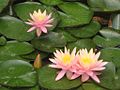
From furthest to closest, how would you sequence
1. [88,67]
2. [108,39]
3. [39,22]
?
[108,39] < [39,22] < [88,67]

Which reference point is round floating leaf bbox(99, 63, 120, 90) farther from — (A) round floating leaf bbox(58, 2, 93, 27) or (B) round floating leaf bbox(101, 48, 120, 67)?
(A) round floating leaf bbox(58, 2, 93, 27)

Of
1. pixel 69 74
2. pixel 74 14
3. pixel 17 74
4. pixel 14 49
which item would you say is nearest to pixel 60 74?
pixel 69 74

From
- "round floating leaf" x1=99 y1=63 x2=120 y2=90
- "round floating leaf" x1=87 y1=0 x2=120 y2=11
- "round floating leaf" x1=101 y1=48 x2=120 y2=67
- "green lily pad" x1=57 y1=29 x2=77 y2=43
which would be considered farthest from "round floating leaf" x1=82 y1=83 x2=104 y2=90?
"round floating leaf" x1=87 y1=0 x2=120 y2=11

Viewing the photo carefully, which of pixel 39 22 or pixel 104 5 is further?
pixel 104 5

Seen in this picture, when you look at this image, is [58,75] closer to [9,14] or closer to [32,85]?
[32,85]

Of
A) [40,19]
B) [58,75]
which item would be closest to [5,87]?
[58,75]

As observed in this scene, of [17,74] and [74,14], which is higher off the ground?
[74,14]

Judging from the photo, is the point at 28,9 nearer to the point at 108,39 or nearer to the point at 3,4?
the point at 3,4
